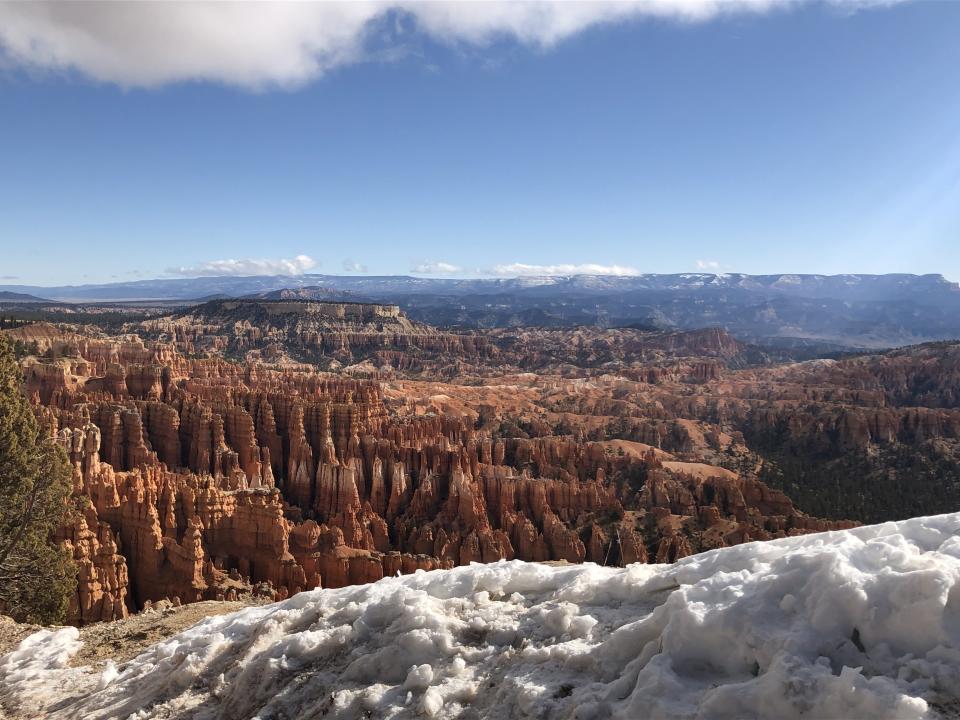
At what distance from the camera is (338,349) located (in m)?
149

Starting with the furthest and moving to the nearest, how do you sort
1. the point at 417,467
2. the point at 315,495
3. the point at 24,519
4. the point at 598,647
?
the point at 417,467, the point at 315,495, the point at 24,519, the point at 598,647

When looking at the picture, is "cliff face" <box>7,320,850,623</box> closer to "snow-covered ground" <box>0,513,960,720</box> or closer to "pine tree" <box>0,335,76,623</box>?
"pine tree" <box>0,335,76,623</box>

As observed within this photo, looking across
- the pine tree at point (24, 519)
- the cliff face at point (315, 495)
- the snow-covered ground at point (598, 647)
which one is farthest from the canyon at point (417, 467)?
the snow-covered ground at point (598, 647)

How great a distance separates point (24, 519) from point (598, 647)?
1541 cm

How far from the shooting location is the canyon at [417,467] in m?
24.7

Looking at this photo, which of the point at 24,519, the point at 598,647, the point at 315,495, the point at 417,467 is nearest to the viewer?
the point at 598,647

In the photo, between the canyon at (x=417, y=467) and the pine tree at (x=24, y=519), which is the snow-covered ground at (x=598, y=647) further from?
the canyon at (x=417, y=467)

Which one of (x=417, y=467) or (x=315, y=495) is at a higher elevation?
(x=417, y=467)

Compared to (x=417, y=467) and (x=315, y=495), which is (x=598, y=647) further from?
(x=315, y=495)

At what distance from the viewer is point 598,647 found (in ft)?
17.2

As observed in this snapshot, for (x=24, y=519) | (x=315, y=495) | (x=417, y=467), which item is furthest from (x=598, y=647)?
(x=315, y=495)

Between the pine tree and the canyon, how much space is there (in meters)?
4.78

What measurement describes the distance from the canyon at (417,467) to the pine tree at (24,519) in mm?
4780

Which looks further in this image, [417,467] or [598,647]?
[417,467]
